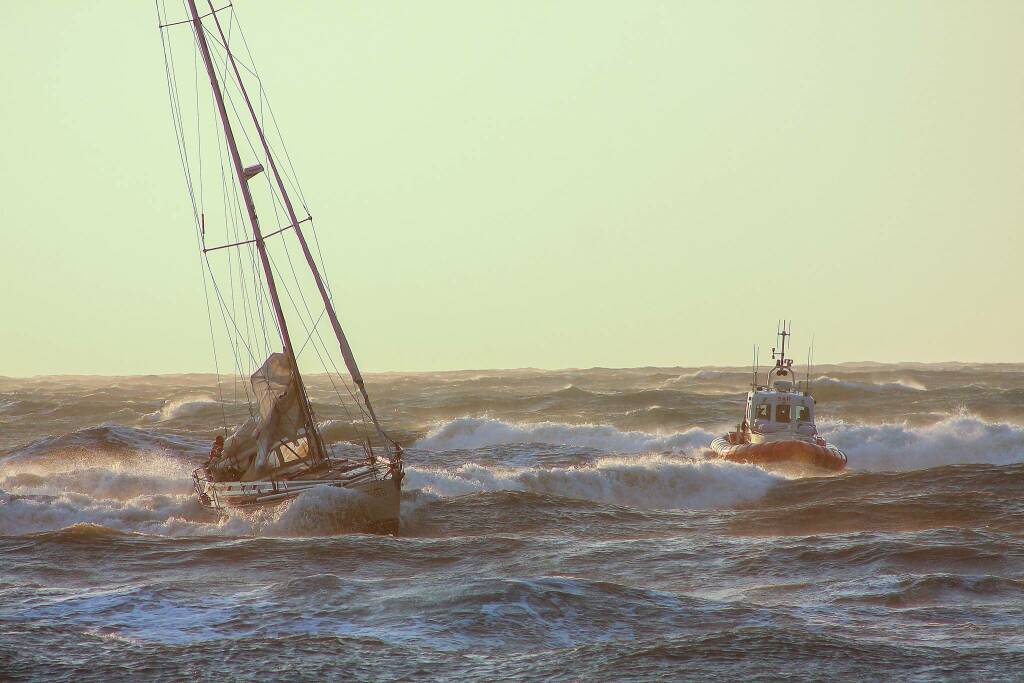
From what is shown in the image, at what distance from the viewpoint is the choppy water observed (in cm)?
1680

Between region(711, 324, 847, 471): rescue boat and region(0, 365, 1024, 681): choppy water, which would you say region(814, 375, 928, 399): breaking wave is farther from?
region(711, 324, 847, 471): rescue boat

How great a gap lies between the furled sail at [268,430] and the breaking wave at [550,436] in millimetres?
22697

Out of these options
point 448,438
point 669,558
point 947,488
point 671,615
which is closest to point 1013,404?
point 448,438

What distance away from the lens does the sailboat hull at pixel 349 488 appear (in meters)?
29.2

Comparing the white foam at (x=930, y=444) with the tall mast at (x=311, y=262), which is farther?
the white foam at (x=930, y=444)

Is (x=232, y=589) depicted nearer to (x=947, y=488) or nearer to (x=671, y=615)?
(x=671, y=615)

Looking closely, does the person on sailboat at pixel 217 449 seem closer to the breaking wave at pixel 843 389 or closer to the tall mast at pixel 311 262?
the tall mast at pixel 311 262

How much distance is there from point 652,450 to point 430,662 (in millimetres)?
37813

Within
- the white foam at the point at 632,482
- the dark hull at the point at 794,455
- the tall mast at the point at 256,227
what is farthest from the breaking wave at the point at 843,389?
the tall mast at the point at 256,227

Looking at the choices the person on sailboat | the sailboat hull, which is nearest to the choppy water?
the sailboat hull

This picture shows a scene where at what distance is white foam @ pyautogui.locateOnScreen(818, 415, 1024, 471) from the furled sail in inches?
959

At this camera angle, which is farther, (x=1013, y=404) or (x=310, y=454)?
(x=1013, y=404)

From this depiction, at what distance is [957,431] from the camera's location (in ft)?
166

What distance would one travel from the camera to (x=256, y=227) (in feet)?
107
